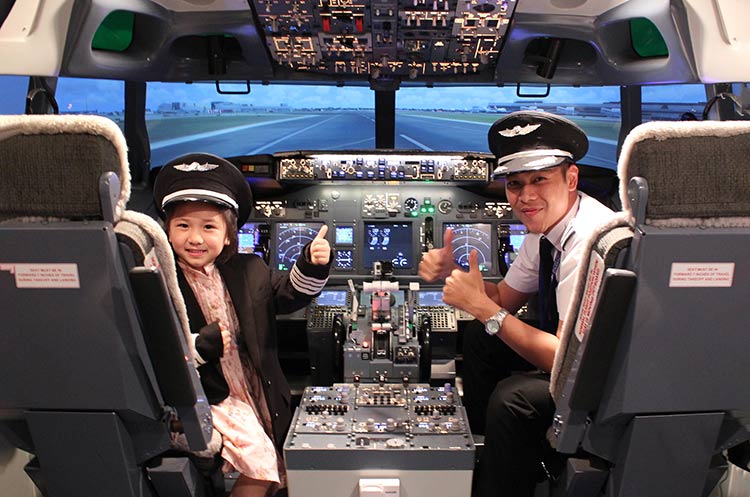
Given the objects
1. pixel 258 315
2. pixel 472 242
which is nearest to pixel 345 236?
pixel 472 242

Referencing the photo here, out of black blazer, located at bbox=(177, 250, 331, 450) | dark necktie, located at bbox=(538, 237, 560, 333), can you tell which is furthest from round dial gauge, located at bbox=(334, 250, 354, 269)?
dark necktie, located at bbox=(538, 237, 560, 333)

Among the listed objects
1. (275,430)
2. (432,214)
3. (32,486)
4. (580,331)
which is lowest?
(32,486)

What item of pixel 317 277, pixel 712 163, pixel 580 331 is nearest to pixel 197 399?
pixel 317 277

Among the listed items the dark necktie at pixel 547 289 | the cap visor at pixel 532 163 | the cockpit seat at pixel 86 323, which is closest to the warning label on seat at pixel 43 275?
the cockpit seat at pixel 86 323

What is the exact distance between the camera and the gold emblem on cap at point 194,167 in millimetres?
1952

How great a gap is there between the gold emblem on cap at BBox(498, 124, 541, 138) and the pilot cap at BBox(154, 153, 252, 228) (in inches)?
37.5

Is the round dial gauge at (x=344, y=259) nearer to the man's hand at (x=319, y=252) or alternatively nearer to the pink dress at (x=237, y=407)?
the man's hand at (x=319, y=252)

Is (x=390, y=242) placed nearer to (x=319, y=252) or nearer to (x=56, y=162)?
(x=319, y=252)

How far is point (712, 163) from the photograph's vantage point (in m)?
1.22

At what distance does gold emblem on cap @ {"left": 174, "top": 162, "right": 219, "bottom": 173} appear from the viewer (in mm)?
1952

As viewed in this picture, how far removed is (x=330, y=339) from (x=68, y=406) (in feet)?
5.57

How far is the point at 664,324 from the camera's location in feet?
4.24

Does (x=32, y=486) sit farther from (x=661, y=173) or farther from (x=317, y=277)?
(x=661, y=173)

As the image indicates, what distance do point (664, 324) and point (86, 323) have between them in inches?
50.4
